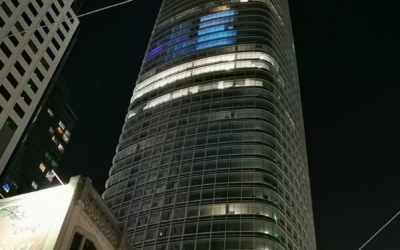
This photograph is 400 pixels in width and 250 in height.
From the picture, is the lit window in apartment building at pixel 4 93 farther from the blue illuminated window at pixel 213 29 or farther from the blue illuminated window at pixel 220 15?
the blue illuminated window at pixel 220 15

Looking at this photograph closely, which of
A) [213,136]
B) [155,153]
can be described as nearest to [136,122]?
[155,153]

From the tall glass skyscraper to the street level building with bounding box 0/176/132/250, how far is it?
1861 inches

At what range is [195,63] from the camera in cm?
10975

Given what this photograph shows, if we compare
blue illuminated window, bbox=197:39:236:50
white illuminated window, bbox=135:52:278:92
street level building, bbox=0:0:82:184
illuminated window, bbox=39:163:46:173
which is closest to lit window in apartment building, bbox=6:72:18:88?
street level building, bbox=0:0:82:184

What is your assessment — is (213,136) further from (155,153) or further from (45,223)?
(45,223)

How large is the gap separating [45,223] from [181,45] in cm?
9663

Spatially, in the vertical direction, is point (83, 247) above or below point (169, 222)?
below

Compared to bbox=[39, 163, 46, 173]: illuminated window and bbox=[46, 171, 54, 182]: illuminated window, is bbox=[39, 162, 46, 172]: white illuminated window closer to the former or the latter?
bbox=[39, 163, 46, 173]: illuminated window

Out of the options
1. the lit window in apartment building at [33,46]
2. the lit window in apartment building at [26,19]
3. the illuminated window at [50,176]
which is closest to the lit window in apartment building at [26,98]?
→ the lit window in apartment building at [33,46]

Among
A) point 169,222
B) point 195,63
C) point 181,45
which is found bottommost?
point 169,222

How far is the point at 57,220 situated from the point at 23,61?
3410 centimetres

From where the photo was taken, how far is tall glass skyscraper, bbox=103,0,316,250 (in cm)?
7656

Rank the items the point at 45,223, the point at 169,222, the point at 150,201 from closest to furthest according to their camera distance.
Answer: the point at 45,223 → the point at 169,222 → the point at 150,201

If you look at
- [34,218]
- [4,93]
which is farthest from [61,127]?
[34,218]
